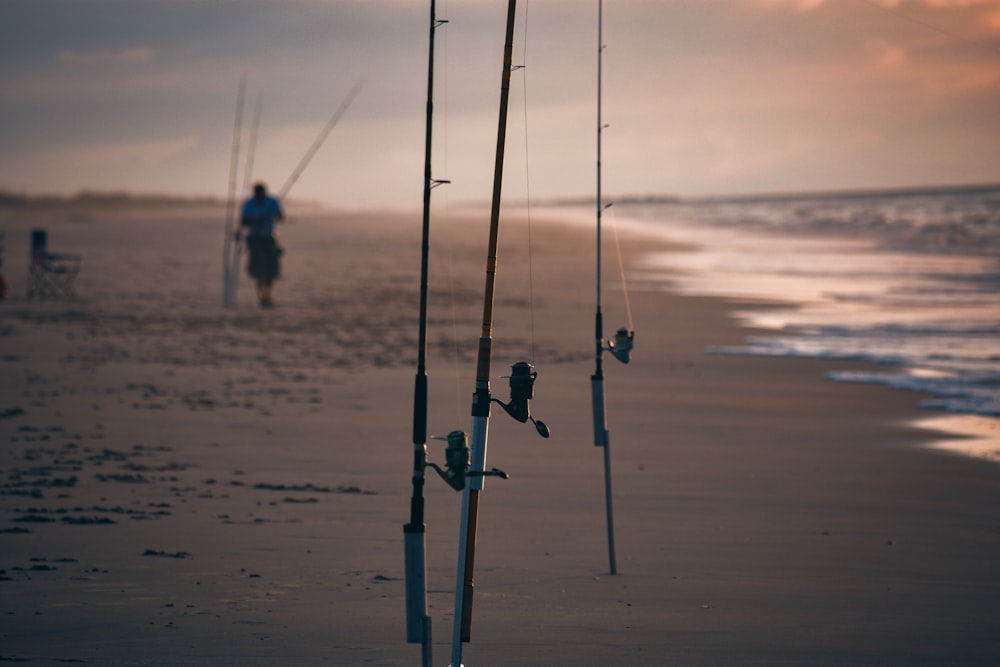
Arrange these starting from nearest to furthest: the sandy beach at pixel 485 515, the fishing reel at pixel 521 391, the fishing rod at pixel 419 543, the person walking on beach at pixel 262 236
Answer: the fishing rod at pixel 419 543 < the fishing reel at pixel 521 391 < the sandy beach at pixel 485 515 < the person walking on beach at pixel 262 236

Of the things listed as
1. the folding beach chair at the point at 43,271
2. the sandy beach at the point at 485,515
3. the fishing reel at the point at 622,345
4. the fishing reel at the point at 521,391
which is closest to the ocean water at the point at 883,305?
the sandy beach at the point at 485,515

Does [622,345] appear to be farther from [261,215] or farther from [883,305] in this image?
[883,305]

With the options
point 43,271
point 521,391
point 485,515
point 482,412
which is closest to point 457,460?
point 482,412

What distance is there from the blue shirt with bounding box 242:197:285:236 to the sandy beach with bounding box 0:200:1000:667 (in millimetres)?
4441

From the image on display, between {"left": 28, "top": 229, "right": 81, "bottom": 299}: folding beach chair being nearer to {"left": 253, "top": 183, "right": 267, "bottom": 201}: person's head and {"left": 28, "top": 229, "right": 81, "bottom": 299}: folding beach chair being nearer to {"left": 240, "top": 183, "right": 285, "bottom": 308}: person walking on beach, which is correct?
{"left": 240, "top": 183, "right": 285, "bottom": 308}: person walking on beach

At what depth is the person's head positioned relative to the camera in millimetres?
17375

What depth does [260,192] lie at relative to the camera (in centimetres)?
1748

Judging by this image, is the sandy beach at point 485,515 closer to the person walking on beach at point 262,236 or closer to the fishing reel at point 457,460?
the fishing reel at point 457,460

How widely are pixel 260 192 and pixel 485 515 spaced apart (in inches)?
468

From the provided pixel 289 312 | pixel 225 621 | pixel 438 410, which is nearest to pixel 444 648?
pixel 225 621

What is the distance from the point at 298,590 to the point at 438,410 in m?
4.92

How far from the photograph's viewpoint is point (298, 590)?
5141mm

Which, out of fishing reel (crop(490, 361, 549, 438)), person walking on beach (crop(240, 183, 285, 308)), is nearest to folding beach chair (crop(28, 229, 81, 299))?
person walking on beach (crop(240, 183, 285, 308))

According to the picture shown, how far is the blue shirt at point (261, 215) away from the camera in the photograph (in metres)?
17.6
